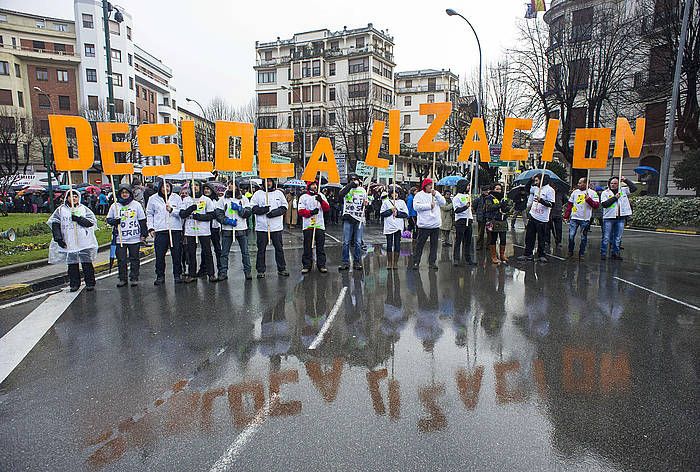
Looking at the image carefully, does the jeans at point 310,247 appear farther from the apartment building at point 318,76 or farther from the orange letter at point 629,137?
the apartment building at point 318,76

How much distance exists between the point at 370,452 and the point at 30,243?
13.6m

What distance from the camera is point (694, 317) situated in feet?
21.4

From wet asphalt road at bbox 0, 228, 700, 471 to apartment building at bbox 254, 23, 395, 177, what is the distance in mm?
50011

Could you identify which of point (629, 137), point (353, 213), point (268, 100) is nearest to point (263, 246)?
point (353, 213)

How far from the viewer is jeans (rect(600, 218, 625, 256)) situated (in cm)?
1127

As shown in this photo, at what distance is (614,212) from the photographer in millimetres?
11078

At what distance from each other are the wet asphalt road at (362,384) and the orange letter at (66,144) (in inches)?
104

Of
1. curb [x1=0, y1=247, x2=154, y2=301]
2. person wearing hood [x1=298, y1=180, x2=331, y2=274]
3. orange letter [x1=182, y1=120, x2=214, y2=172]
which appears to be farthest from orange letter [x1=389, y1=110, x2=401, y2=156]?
curb [x1=0, y1=247, x2=154, y2=301]

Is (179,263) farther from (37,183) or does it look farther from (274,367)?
(37,183)

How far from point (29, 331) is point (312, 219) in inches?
A: 208

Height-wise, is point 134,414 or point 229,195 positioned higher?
point 229,195

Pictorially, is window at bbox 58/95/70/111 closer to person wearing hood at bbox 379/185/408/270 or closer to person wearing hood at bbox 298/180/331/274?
person wearing hood at bbox 298/180/331/274

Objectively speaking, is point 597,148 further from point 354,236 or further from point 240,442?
point 240,442

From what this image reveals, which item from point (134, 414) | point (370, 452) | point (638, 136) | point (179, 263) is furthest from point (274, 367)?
point (638, 136)
